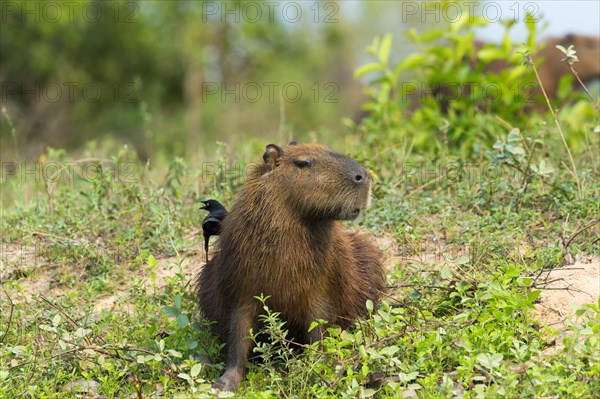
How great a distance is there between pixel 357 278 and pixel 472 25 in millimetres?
4016

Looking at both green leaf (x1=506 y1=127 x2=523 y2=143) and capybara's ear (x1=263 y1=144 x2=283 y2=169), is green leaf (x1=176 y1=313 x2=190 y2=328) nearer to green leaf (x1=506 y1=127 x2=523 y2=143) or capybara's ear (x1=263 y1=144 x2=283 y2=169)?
capybara's ear (x1=263 y1=144 x2=283 y2=169)

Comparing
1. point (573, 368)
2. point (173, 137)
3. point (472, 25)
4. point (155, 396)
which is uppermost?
point (472, 25)

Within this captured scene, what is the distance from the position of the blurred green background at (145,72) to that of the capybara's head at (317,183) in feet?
40.4

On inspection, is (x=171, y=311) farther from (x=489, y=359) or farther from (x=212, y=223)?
(x=489, y=359)

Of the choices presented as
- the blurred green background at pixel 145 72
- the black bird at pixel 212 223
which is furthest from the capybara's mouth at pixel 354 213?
the blurred green background at pixel 145 72

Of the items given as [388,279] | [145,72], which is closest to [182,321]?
[388,279]

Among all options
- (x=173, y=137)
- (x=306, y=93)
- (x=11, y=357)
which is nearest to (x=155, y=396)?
(x=11, y=357)

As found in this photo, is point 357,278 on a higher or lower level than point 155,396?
higher

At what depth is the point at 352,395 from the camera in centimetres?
364

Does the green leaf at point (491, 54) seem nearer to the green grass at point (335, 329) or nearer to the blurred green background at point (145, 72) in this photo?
the green grass at point (335, 329)

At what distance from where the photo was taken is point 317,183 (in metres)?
4.06

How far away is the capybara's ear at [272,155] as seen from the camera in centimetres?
419

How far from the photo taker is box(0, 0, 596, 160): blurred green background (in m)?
18.2

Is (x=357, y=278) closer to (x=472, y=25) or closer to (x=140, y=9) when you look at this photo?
(x=472, y=25)
